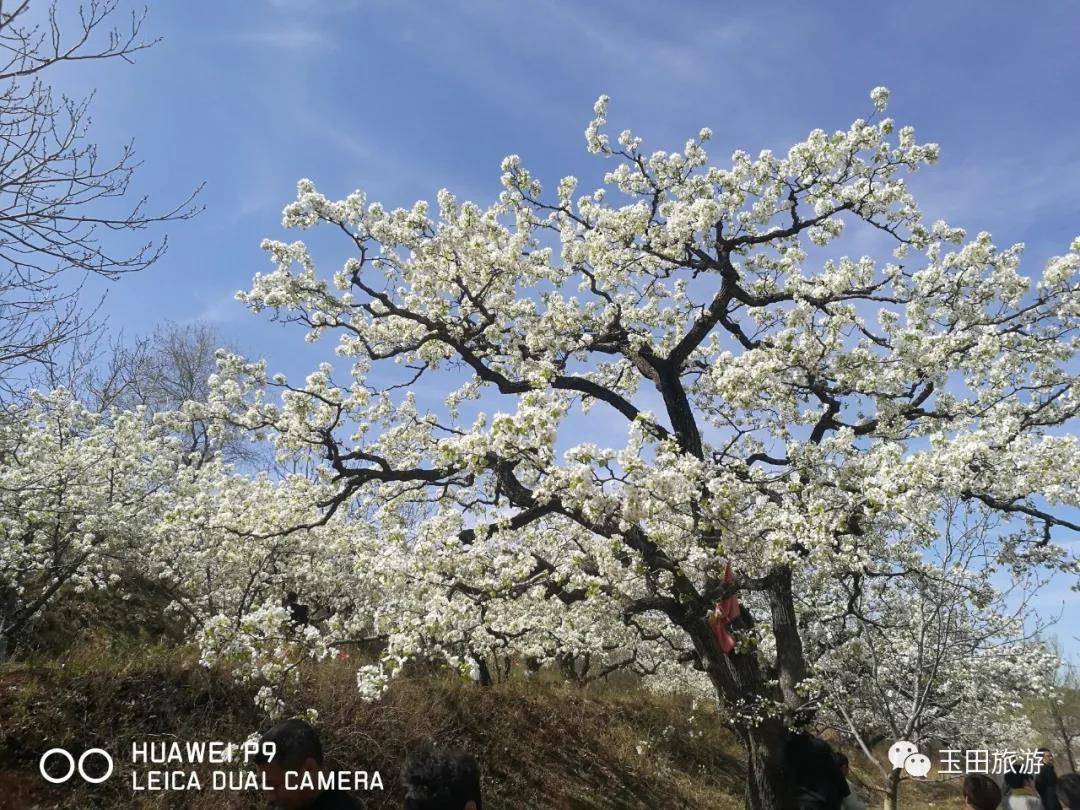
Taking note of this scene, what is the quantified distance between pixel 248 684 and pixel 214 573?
5.19m

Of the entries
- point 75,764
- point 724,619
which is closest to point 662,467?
point 724,619

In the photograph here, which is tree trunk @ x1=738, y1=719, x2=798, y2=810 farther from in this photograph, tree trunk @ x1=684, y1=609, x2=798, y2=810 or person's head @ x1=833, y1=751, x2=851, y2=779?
person's head @ x1=833, y1=751, x2=851, y2=779

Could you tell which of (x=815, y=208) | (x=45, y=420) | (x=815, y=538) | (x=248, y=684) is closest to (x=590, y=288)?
(x=815, y=208)

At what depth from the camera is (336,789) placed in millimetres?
3691

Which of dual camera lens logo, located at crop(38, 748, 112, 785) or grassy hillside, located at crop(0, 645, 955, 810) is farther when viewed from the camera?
grassy hillside, located at crop(0, 645, 955, 810)

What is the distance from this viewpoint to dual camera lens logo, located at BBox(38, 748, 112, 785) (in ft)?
26.7

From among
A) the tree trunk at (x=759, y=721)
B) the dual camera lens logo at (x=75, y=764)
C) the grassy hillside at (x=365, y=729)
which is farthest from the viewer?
the tree trunk at (x=759, y=721)

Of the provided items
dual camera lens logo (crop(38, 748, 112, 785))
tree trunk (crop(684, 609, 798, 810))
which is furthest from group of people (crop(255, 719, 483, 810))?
tree trunk (crop(684, 609, 798, 810))

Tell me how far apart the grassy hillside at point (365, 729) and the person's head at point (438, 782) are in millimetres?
7110

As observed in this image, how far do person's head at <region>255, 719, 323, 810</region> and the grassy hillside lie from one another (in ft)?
20.5

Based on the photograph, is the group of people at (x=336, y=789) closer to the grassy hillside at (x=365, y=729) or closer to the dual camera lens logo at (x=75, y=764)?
the grassy hillside at (x=365, y=729)

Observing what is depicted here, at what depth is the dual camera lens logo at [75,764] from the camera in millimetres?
8125

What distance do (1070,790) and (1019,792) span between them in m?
0.70

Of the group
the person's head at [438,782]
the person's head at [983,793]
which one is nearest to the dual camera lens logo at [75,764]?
the person's head at [438,782]
